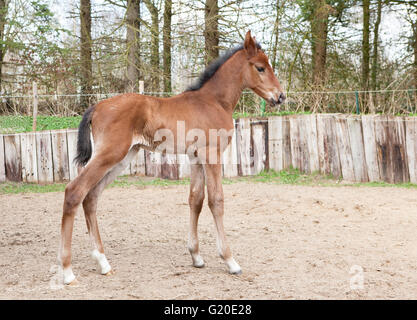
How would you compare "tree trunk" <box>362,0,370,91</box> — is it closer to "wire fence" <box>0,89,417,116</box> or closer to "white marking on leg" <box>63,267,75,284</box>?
"wire fence" <box>0,89,417,116</box>

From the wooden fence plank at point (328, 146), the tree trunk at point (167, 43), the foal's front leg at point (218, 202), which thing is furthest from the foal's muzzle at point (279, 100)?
the tree trunk at point (167, 43)

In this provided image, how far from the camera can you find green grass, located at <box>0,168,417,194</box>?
913 cm

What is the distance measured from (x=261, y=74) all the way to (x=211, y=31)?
8.89m

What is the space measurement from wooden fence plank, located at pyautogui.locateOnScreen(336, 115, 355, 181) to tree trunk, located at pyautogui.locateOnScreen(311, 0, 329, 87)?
5.18 meters

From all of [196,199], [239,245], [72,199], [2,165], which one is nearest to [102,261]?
[72,199]

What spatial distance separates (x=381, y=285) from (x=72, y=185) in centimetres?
292

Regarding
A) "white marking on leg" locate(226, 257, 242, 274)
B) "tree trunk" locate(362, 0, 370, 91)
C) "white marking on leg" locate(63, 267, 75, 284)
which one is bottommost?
"white marking on leg" locate(226, 257, 242, 274)

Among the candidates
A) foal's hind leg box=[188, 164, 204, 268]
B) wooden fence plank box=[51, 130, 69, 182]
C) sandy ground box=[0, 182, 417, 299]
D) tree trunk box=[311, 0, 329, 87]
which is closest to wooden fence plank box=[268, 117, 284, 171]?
sandy ground box=[0, 182, 417, 299]

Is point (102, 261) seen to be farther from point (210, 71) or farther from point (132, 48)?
point (132, 48)

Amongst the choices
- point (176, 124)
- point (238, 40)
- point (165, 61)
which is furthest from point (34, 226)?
point (165, 61)

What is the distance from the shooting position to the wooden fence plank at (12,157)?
9541mm

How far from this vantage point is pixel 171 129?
436cm

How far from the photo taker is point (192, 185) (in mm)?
4723

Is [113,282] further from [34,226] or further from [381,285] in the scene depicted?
[34,226]
